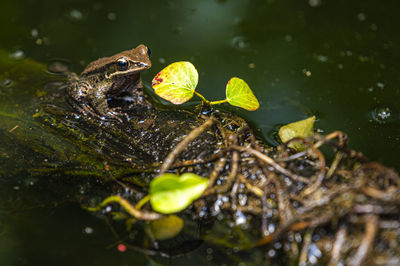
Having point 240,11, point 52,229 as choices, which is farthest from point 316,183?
point 240,11

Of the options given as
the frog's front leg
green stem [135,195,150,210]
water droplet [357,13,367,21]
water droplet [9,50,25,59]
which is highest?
water droplet [357,13,367,21]

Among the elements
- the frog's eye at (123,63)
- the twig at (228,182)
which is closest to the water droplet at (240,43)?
the frog's eye at (123,63)

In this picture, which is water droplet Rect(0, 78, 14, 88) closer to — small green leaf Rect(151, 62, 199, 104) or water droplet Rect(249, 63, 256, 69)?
small green leaf Rect(151, 62, 199, 104)

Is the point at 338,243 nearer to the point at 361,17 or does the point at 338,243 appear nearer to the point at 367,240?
the point at 367,240

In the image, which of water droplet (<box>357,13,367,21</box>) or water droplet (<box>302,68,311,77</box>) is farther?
water droplet (<box>357,13,367,21</box>)

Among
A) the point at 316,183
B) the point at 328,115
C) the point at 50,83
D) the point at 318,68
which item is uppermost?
the point at 318,68

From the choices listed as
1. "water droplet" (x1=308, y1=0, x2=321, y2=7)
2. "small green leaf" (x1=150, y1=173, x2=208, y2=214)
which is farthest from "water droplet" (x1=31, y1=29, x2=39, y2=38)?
"water droplet" (x1=308, y1=0, x2=321, y2=7)

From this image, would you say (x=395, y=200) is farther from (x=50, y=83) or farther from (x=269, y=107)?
(x=50, y=83)
